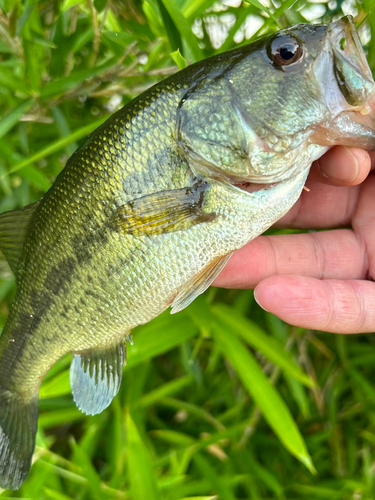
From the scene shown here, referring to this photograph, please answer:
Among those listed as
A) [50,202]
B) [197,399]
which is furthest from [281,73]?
[197,399]

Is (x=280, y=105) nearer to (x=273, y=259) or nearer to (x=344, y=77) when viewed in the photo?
(x=344, y=77)

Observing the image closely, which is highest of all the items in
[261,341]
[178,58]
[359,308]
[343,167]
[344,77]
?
[178,58]

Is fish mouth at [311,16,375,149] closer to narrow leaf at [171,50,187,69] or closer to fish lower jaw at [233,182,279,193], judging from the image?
fish lower jaw at [233,182,279,193]

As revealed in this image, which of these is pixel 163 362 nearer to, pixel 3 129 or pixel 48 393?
→ pixel 48 393

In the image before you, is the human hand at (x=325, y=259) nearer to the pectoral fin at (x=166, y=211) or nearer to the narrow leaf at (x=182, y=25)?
the pectoral fin at (x=166, y=211)

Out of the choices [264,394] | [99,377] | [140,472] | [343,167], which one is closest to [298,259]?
[343,167]

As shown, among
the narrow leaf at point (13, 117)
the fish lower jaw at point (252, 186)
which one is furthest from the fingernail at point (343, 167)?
the narrow leaf at point (13, 117)
